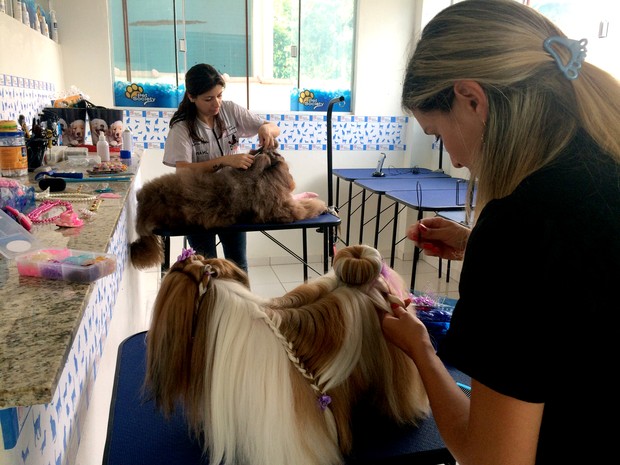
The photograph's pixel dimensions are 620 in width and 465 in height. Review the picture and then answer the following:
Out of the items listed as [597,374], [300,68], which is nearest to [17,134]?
[597,374]

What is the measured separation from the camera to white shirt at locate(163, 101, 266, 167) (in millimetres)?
2635

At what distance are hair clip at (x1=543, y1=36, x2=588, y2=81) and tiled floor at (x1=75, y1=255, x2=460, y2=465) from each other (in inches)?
53.9

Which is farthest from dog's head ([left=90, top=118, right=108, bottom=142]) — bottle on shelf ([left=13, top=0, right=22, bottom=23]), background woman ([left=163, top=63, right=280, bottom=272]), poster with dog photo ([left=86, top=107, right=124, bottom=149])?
bottle on shelf ([left=13, top=0, right=22, bottom=23])

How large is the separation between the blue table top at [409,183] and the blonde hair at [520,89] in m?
2.60

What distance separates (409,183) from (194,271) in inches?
117

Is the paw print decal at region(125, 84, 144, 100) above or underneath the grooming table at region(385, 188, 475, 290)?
above

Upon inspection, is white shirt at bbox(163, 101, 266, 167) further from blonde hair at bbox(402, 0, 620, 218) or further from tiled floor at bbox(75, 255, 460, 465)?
blonde hair at bbox(402, 0, 620, 218)

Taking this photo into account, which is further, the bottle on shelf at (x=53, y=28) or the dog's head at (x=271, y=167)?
the bottle on shelf at (x=53, y=28)

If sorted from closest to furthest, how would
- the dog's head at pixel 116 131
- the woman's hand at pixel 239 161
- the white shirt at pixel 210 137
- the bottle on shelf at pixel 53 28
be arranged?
the woman's hand at pixel 239 161
the white shirt at pixel 210 137
the dog's head at pixel 116 131
the bottle on shelf at pixel 53 28

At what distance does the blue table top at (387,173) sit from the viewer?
4031 millimetres

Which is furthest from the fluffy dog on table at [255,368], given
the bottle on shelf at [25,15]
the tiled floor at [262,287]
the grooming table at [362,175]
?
the grooming table at [362,175]

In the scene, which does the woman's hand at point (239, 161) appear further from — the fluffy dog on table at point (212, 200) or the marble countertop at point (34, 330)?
the marble countertop at point (34, 330)

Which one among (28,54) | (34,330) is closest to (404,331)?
(34,330)

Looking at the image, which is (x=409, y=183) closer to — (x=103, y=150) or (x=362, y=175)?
(x=362, y=175)
